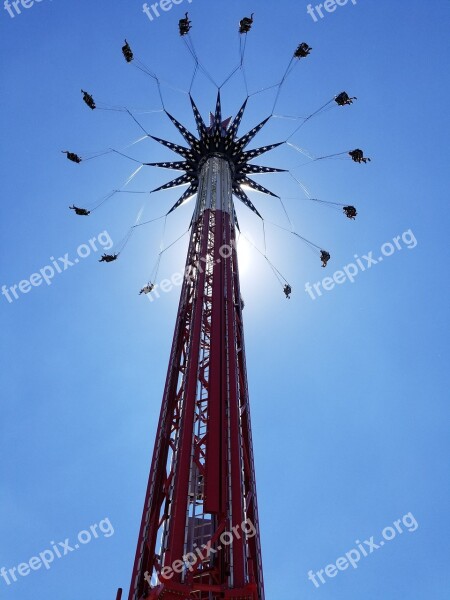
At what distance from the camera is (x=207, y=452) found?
15344 millimetres

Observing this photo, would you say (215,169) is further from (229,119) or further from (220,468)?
(220,468)

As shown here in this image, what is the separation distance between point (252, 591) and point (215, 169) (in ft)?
68.2

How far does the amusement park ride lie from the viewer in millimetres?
13211

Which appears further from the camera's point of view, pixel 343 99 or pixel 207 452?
pixel 343 99

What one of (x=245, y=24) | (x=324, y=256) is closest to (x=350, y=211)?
(x=324, y=256)

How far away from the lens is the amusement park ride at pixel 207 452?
1321 centimetres

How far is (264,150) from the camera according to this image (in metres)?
29.3

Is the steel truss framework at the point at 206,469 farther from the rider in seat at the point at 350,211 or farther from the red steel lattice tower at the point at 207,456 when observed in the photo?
the rider in seat at the point at 350,211

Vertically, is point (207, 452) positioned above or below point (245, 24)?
below

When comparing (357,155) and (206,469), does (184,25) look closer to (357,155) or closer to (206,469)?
(357,155)

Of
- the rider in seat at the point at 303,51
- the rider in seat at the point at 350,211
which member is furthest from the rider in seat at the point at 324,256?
the rider in seat at the point at 303,51

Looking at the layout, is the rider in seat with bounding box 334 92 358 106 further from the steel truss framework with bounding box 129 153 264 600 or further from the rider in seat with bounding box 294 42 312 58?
the steel truss framework with bounding box 129 153 264 600

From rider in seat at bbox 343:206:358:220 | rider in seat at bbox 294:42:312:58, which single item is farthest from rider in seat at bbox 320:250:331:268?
rider in seat at bbox 294:42:312:58

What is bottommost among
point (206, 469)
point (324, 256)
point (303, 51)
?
point (206, 469)
